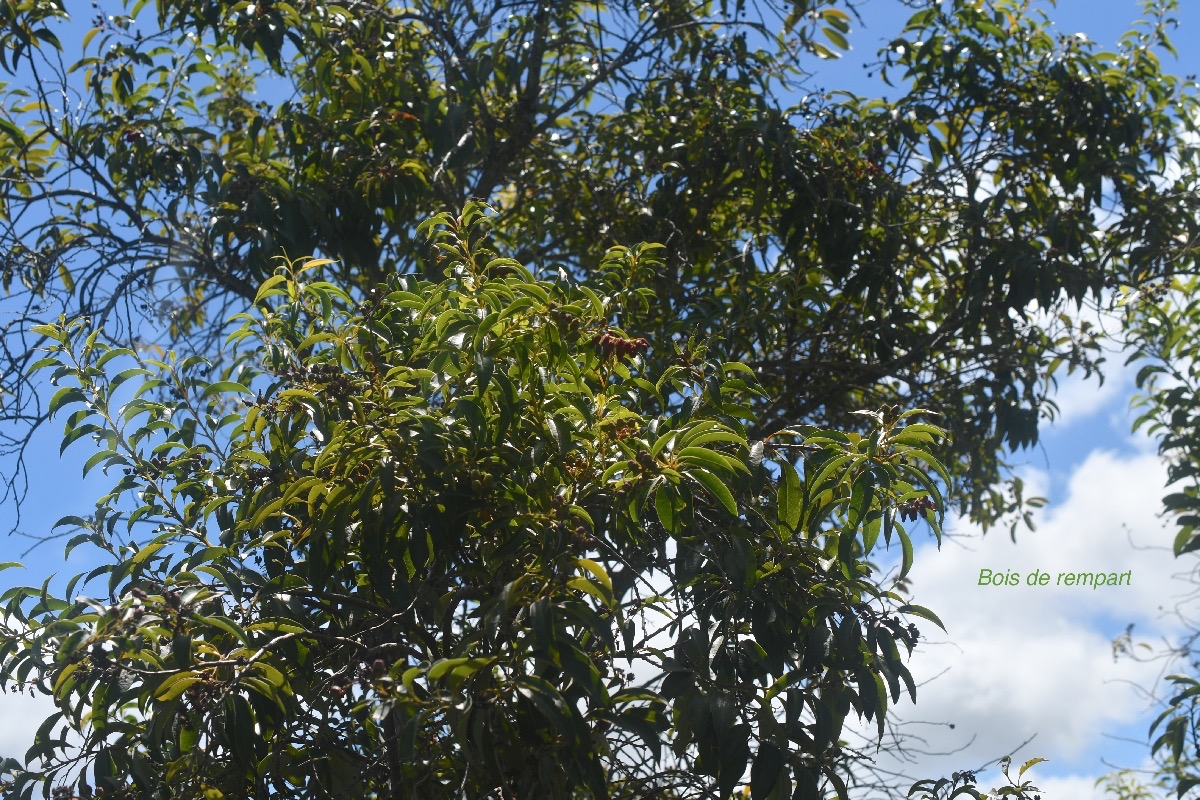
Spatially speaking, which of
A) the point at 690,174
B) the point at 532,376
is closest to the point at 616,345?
the point at 532,376

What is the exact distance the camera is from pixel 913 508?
96.7 inches

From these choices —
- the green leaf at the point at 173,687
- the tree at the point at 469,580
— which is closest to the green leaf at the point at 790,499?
the tree at the point at 469,580

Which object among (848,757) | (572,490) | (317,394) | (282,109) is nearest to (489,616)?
(572,490)

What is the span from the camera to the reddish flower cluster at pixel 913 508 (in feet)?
8.05

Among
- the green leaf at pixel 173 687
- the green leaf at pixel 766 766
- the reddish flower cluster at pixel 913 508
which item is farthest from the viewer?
the reddish flower cluster at pixel 913 508

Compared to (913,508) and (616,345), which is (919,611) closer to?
(913,508)

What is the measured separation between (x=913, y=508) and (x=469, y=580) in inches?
37.0

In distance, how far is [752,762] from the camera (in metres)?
2.36

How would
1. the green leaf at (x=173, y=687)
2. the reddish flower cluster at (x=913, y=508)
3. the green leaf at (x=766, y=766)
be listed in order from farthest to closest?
1. the reddish flower cluster at (x=913, y=508)
2. the green leaf at (x=766, y=766)
3. the green leaf at (x=173, y=687)

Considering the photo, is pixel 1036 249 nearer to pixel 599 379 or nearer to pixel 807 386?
pixel 807 386

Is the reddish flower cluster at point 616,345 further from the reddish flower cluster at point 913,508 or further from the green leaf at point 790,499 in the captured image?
the reddish flower cluster at point 913,508

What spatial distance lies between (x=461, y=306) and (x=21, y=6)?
9.28 ft

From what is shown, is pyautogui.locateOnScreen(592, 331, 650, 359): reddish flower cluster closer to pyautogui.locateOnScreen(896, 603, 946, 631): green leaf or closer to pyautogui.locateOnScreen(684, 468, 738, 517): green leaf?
pyautogui.locateOnScreen(684, 468, 738, 517): green leaf

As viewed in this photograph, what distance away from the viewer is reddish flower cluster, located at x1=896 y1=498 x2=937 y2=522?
8.05ft
